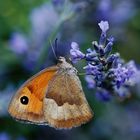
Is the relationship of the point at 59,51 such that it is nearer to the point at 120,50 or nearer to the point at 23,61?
the point at 23,61

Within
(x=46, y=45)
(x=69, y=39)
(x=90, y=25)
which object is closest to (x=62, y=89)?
(x=46, y=45)

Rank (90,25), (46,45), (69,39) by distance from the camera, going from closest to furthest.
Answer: (46,45) < (69,39) < (90,25)

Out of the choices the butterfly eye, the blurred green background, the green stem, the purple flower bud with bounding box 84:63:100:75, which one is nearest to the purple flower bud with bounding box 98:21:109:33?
the purple flower bud with bounding box 84:63:100:75

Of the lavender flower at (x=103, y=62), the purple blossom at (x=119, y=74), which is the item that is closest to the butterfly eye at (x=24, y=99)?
the lavender flower at (x=103, y=62)

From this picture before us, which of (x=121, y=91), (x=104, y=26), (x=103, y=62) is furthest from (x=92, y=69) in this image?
(x=121, y=91)

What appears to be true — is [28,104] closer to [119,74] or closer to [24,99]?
→ [24,99]
